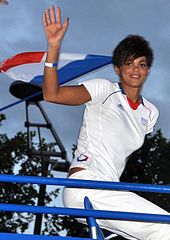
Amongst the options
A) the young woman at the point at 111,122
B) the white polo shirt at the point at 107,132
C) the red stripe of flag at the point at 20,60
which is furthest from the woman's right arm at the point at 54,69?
the red stripe of flag at the point at 20,60

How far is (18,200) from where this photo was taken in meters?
27.0

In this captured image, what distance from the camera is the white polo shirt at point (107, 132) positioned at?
138 inches

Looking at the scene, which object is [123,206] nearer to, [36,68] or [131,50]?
[131,50]

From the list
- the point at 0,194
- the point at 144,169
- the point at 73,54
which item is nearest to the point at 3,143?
the point at 0,194

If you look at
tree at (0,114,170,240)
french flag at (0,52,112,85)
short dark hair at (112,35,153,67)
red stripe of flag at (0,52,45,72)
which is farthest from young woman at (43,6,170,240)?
tree at (0,114,170,240)

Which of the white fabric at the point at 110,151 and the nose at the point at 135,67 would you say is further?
the nose at the point at 135,67

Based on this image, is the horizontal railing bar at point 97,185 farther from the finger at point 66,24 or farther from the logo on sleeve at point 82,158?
the finger at point 66,24

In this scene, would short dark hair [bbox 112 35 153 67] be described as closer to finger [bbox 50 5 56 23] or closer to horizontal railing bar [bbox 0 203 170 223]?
finger [bbox 50 5 56 23]

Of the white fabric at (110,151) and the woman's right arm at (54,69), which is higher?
the woman's right arm at (54,69)

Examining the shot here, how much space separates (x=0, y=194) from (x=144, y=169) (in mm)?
6501

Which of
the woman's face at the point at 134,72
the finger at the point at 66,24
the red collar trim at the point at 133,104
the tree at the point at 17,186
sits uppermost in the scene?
the finger at the point at 66,24

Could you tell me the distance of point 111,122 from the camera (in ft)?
11.7

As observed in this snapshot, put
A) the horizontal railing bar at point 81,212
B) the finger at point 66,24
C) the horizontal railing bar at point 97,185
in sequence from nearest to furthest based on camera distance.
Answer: the horizontal railing bar at point 81,212, the horizontal railing bar at point 97,185, the finger at point 66,24

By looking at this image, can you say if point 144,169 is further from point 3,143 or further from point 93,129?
point 93,129
